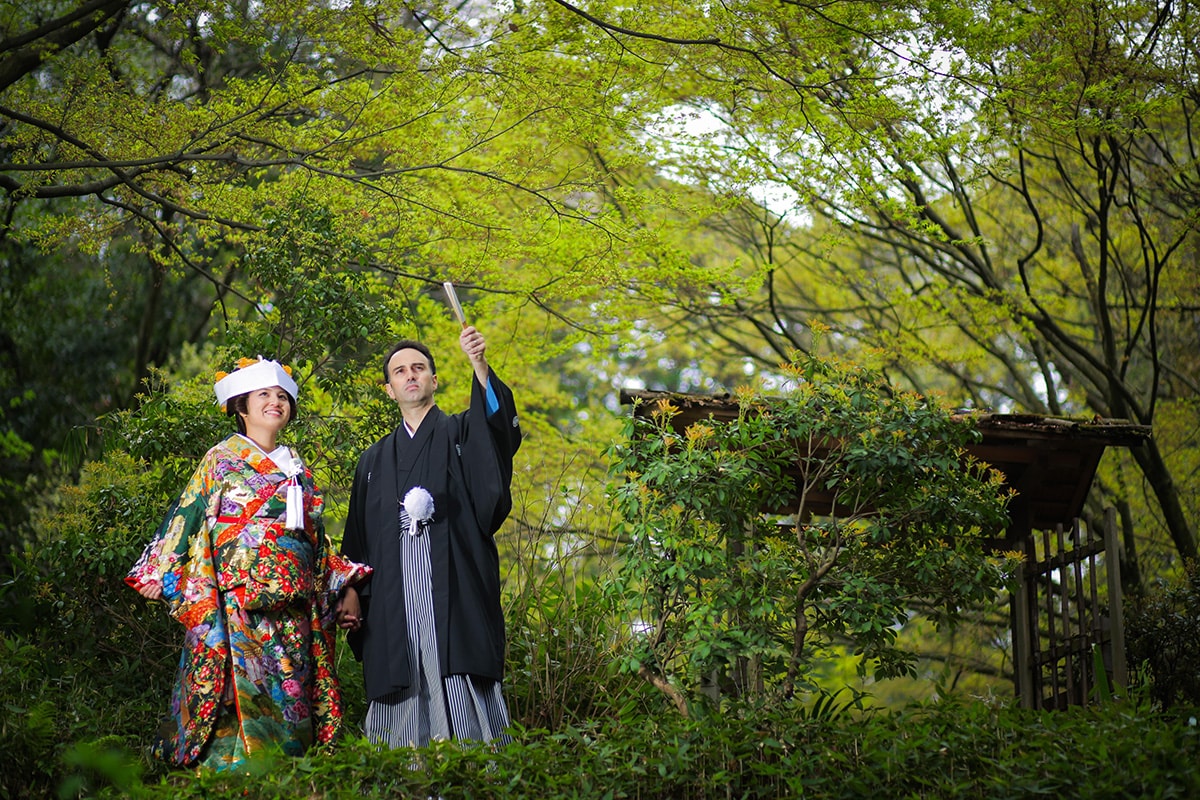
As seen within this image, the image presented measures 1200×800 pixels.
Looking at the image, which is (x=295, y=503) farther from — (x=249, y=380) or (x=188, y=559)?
(x=249, y=380)

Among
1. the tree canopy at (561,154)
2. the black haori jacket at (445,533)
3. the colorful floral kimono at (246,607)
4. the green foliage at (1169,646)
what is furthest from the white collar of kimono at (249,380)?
the green foliage at (1169,646)

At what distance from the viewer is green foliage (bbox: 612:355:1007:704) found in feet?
15.5

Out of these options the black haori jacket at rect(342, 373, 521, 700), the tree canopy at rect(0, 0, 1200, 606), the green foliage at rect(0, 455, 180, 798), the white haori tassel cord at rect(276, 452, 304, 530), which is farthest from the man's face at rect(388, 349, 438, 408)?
the green foliage at rect(0, 455, 180, 798)

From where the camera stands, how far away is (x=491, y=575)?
437 centimetres

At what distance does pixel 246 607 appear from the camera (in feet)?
13.4

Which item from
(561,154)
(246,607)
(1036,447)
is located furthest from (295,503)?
(561,154)

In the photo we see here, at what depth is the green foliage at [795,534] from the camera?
4.71m

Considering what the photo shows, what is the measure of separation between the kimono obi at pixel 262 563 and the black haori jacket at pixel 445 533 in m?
0.29

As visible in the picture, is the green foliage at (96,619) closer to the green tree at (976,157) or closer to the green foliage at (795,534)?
the green foliage at (795,534)

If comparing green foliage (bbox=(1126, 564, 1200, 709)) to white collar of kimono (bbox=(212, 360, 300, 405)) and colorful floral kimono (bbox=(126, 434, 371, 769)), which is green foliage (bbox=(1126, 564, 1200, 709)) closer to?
colorful floral kimono (bbox=(126, 434, 371, 769))

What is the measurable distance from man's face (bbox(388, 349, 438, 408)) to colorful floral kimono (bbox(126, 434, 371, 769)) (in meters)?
0.49

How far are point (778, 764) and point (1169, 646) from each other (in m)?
3.74

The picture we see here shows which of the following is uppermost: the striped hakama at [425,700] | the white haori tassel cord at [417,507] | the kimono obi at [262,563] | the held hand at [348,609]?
the white haori tassel cord at [417,507]

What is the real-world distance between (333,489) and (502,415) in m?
2.09
